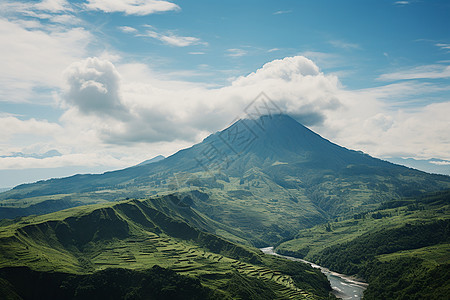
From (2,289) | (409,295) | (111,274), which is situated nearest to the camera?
(2,289)

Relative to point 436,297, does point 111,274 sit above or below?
above

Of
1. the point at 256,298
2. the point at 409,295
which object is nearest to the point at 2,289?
the point at 256,298

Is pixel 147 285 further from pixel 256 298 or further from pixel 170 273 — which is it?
pixel 256 298

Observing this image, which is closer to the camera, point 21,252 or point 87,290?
point 87,290

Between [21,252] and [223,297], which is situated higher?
[21,252]

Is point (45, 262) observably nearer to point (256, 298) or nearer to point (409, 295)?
point (256, 298)

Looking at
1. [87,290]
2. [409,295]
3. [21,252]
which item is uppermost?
[21,252]

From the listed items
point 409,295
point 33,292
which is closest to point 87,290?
point 33,292

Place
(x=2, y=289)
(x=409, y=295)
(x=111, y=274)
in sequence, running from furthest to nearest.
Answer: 1. (x=409, y=295)
2. (x=111, y=274)
3. (x=2, y=289)

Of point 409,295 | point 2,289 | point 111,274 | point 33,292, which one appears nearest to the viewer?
point 2,289
